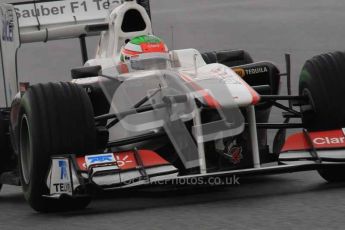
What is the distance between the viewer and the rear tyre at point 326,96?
8266mm

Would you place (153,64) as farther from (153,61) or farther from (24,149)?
(24,149)

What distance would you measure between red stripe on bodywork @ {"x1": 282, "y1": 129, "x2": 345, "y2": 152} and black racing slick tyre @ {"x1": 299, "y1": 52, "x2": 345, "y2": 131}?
0.36 feet

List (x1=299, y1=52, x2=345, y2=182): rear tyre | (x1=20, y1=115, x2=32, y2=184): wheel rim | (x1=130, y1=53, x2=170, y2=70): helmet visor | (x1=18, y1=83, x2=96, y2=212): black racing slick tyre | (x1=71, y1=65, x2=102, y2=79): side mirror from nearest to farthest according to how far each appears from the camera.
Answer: (x1=18, y1=83, x2=96, y2=212): black racing slick tyre < (x1=20, y1=115, x2=32, y2=184): wheel rim < (x1=299, y1=52, x2=345, y2=182): rear tyre < (x1=71, y1=65, x2=102, y2=79): side mirror < (x1=130, y1=53, x2=170, y2=70): helmet visor

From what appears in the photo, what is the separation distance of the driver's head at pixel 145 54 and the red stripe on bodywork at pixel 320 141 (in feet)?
4.49

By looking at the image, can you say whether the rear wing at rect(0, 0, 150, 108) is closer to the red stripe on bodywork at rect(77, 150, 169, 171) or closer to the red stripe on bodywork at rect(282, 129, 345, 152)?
the red stripe on bodywork at rect(77, 150, 169, 171)

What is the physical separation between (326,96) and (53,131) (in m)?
2.18

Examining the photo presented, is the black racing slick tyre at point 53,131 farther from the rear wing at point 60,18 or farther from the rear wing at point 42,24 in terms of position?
the rear wing at point 60,18

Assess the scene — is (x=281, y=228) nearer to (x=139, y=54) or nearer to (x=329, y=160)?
(x=329, y=160)

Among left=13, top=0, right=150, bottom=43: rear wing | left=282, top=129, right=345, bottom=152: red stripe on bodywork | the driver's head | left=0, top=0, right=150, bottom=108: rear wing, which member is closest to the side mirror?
the driver's head

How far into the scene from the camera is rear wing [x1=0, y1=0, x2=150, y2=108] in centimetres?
956

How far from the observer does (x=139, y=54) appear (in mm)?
8922

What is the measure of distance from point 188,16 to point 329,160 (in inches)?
471

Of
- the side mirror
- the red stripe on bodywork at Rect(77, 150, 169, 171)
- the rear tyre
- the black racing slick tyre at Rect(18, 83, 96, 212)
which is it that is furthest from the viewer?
the side mirror

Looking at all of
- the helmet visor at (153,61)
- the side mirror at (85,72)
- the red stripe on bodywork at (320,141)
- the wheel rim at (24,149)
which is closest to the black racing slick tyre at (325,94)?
the red stripe on bodywork at (320,141)
